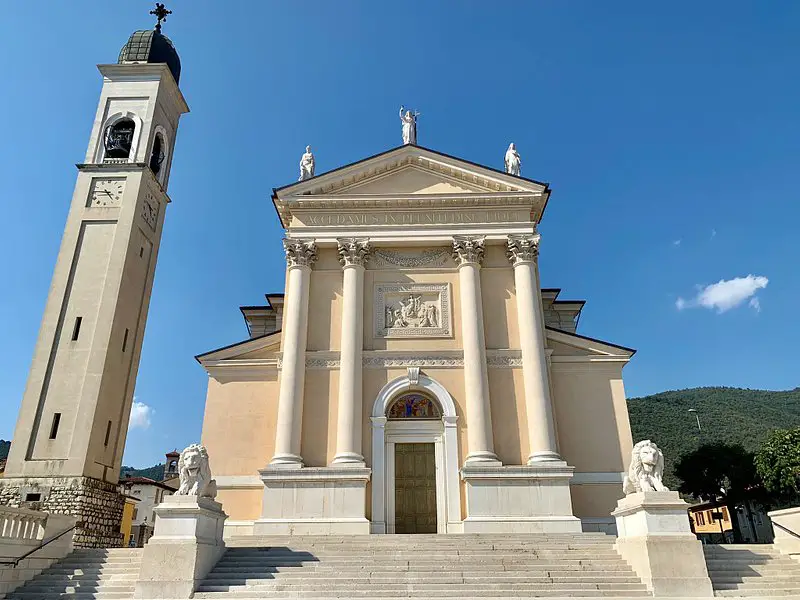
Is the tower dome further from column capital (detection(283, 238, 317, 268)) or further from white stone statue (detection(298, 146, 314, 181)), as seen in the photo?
column capital (detection(283, 238, 317, 268))

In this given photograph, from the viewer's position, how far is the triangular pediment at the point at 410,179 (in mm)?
20750

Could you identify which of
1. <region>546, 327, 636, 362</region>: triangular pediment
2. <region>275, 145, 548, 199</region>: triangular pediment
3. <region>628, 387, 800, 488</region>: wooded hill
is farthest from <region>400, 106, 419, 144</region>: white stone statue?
<region>628, 387, 800, 488</region>: wooded hill

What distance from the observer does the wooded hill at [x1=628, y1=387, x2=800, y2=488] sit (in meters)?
57.9

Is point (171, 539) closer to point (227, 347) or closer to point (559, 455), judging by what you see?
point (227, 347)

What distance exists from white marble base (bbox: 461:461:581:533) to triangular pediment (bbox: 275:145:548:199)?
374 inches

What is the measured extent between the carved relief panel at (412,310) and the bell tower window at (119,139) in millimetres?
11598

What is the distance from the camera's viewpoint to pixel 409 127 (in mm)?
22641

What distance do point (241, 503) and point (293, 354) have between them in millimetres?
4742

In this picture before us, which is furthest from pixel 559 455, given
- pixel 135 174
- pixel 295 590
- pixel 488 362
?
pixel 135 174

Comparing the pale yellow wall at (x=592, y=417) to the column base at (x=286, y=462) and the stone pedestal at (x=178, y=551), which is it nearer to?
the column base at (x=286, y=462)

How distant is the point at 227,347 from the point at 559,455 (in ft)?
37.0

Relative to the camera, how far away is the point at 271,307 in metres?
25.6

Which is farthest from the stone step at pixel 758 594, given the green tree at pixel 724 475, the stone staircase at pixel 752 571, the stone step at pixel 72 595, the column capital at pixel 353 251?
the green tree at pixel 724 475

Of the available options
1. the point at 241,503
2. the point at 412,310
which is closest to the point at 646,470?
the point at 412,310
